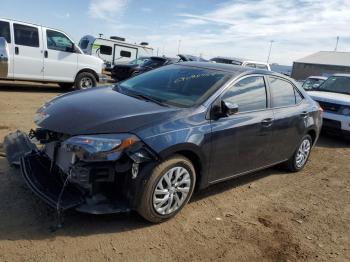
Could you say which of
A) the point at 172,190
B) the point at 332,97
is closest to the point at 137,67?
the point at 332,97

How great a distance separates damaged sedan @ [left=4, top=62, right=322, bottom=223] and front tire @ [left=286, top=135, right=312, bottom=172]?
2.38ft

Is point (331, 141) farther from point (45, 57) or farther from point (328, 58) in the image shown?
point (328, 58)

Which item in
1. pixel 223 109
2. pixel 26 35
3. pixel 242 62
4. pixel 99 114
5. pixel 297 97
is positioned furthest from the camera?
pixel 242 62

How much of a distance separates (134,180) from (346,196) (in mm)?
3532

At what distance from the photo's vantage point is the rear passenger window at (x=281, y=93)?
5.31 meters

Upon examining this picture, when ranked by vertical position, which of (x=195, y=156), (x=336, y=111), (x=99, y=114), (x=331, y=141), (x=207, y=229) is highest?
(x=99, y=114)

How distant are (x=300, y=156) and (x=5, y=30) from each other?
8.55 meters

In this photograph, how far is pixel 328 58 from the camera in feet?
191

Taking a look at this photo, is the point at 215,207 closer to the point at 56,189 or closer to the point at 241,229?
the point at 241,229

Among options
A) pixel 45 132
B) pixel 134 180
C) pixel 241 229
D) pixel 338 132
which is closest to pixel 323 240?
pixel 241 229

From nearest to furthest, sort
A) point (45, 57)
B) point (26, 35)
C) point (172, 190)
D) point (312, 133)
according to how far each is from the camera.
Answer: point (172, 190)
point (312, 133)
point (26, 35)
point (45, 57)

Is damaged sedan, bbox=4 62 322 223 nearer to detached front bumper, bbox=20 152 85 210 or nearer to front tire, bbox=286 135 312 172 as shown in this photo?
detached front bumper, bbox=20 152 85 210

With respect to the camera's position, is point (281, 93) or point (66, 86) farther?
point (66, 86)

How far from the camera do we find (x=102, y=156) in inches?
136
